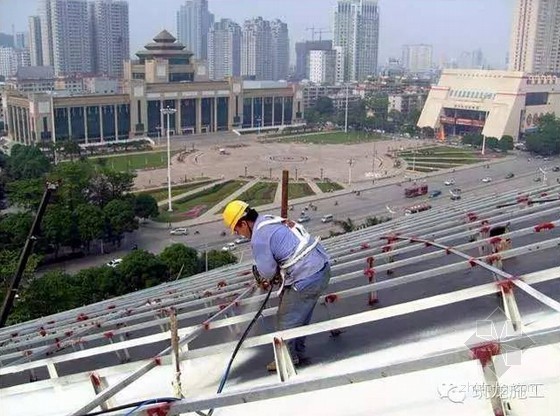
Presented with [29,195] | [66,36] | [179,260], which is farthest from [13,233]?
[66,36]

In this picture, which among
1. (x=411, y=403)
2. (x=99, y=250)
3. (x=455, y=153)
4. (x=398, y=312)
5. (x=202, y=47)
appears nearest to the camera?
(x=411, y=403)

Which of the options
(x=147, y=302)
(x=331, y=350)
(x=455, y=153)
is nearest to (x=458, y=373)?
(x=331, y=350)

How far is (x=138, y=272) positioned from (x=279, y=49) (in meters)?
42.8

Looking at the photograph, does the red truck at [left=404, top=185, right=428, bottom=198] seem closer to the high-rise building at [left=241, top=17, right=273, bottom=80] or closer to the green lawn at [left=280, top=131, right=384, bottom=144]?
the green lawn at [left=280, top=131, right=384, bottom=144]

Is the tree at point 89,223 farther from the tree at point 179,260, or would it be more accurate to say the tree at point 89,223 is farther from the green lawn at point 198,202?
the tree at point 179,260

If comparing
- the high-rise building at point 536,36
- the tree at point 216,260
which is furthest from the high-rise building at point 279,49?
the tree at point 216,260

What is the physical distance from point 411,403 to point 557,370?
265 millimetres

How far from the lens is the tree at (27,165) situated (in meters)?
13.7

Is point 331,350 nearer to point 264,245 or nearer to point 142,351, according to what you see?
point 264,245

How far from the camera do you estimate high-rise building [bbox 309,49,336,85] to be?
1652 inches

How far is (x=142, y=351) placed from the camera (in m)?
1.58

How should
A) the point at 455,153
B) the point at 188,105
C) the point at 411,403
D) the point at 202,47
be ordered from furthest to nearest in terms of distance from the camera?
the point at 202,47 → the point at 188,105 → the point at 455,153 → the point at 411,403

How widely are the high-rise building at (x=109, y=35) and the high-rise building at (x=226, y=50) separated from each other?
30.1 ft

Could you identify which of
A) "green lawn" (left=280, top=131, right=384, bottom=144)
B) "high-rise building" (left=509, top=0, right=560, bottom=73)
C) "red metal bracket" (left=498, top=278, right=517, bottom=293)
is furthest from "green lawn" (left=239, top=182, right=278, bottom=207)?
"high-rise building" (left=509, top=0, right=560, bottom=73)
